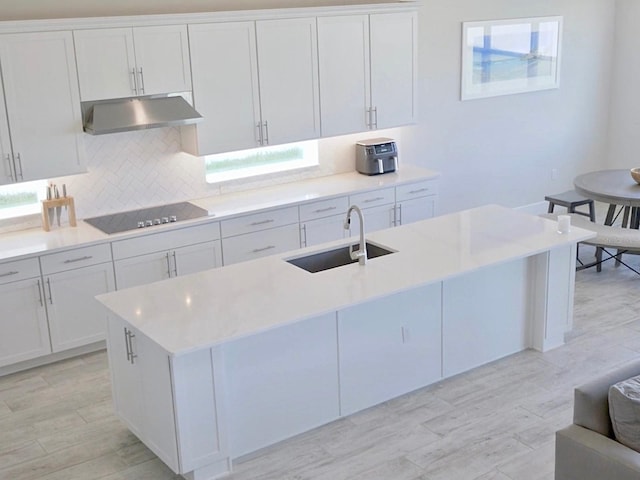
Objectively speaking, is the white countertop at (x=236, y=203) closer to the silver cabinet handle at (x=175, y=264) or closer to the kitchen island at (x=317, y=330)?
the silver cabinet handle at (x=175, y=264)

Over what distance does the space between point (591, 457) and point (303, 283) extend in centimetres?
211

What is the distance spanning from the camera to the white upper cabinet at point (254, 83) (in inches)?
271

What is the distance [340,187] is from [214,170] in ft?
3.90

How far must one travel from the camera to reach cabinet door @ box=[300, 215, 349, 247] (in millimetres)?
7434

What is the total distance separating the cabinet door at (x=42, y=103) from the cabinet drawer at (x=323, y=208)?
203cm

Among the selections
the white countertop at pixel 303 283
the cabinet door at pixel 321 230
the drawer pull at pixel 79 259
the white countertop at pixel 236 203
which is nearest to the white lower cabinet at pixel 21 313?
the white countertop at pixel 236 203

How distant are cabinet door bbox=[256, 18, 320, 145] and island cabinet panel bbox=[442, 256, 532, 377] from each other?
7.87 ft

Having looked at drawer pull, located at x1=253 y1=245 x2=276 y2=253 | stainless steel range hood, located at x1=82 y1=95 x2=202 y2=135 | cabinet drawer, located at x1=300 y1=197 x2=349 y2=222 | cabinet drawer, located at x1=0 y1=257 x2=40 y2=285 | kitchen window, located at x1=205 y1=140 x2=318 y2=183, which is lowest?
drawer pull, located at x1=253 y1=245 x2=276 y2=253

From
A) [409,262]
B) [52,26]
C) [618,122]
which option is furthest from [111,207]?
[618,122]

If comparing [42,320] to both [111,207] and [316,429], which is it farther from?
[316,429]

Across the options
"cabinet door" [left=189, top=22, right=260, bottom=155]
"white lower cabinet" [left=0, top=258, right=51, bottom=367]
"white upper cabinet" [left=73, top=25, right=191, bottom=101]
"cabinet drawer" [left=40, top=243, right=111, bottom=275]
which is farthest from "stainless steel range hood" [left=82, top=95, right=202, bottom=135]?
"white lower cabinet" [left=0, top=258, right=51, bottom=367]

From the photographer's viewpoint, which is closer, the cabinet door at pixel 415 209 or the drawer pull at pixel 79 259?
the drawer pull at pixel 79 259

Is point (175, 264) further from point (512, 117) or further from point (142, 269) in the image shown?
point (512, 117)

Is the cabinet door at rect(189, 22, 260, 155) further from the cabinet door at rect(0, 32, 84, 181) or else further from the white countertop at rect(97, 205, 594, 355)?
the white countertop at rect(97, 205, 594, 355)
